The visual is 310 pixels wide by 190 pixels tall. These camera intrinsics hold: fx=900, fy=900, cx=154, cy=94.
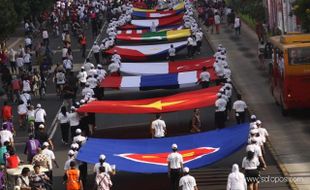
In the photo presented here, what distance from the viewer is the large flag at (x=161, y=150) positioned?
2105cm

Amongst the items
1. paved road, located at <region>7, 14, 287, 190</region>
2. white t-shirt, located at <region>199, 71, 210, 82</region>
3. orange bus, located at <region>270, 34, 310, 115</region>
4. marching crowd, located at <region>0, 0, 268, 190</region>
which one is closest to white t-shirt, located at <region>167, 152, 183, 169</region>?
marching crowd, located at <region>0, 0, 268, 190</region>

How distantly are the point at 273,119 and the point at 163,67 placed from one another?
8184mm

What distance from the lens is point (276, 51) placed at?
30719mm

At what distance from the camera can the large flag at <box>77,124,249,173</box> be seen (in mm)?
21047

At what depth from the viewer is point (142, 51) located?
4250 centimetres

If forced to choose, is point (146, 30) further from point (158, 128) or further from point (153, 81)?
point (158, 128)

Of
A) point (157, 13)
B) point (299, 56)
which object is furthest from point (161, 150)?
point (157, 13)

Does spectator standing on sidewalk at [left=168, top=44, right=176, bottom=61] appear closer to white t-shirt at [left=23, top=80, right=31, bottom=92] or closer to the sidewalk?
the sidewalk

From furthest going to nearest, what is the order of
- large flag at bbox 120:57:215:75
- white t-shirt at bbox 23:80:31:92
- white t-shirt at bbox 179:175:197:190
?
large flag at bbox 120:57:215:75 < white t-shirt at bbox 23:80:31:92 < white t-shirt at bbox 179:175:197:190

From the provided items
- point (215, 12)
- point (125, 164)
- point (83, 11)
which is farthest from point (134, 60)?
point (83, 11)

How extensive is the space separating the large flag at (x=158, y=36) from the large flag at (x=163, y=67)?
33.6 ft

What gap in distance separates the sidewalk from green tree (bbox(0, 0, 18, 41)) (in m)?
11.3

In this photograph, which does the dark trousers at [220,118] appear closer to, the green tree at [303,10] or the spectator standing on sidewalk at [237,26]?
the green tree at [303,10]

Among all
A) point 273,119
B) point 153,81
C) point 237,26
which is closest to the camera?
point 273,119
